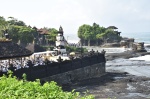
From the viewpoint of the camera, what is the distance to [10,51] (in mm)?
38062

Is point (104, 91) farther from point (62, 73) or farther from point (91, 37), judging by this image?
point (91, 37)

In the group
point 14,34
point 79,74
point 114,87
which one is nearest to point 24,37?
point 14,34

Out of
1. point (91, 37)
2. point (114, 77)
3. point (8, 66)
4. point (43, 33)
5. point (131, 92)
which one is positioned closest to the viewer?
point (8, 66)

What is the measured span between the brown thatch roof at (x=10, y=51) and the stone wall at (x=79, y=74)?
447 centimetres

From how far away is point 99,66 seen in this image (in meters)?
54.5

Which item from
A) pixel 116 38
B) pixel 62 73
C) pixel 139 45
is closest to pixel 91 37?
pixel 116 38

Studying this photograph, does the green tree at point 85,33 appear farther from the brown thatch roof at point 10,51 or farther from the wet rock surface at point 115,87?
the brown thatch roof at point 10,51

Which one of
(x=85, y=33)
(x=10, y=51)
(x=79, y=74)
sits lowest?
(x=79, y=74)

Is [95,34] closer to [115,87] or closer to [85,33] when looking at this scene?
[85,33]

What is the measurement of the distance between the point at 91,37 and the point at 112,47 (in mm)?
19506

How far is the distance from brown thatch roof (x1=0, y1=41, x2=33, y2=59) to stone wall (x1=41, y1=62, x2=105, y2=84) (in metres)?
4.47

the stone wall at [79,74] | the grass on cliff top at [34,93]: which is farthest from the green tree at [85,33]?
the grass on cliff top at [34,93]

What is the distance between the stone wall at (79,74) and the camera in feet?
141

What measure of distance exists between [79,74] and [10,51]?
14273 mm
